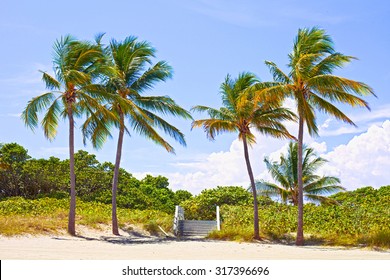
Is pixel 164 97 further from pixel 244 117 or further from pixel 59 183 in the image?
pixel 59 183

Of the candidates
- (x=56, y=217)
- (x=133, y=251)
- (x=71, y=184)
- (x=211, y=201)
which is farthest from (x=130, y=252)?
(x=211, y=201)

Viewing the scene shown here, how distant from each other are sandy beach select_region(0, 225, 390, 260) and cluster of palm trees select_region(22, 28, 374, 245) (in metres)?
2.29

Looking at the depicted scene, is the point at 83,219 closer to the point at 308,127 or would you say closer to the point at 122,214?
the point at 122,214

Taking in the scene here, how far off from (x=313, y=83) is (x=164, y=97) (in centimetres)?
676

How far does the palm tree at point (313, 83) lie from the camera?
60.6 feet

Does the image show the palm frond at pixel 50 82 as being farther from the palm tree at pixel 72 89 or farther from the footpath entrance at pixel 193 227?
the footpath entrance at pixel 193 227

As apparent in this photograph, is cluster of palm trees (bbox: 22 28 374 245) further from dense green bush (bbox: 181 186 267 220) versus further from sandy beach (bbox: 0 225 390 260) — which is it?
dense green bush (bbox: 181 186 267 220)

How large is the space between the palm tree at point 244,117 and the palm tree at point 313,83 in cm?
191

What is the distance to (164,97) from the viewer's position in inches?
855

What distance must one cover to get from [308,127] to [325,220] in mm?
4737

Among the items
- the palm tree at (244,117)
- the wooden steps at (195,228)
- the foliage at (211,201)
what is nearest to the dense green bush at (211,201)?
the foliage at (211,201)

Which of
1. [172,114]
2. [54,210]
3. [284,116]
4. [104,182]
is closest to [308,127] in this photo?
[284,116]

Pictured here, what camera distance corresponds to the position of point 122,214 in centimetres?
2559

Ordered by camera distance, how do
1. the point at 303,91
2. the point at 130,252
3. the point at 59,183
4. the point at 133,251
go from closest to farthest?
the point at 130,252
the point at 133,251
the point at 303,91
the point at 59,183
